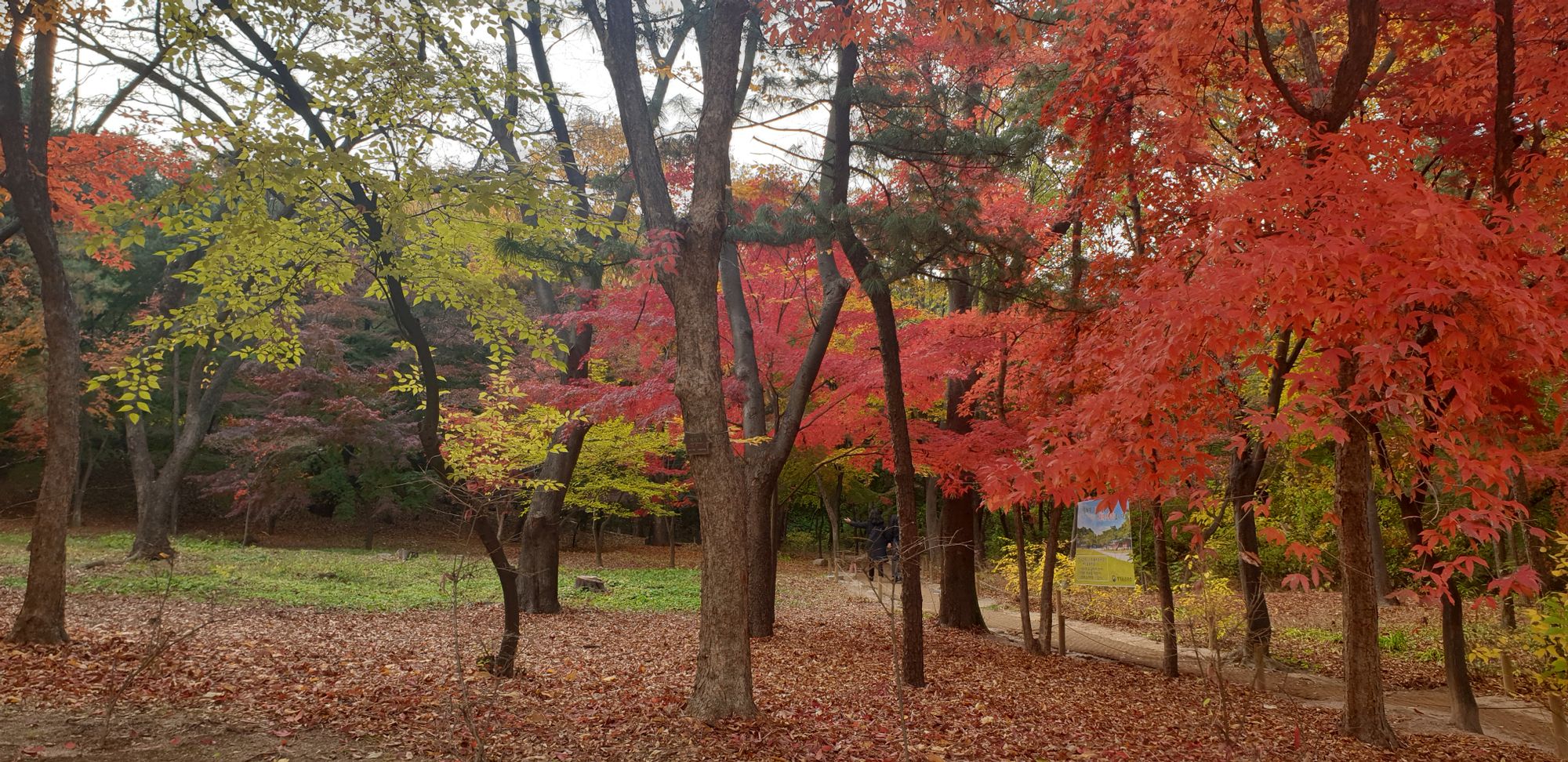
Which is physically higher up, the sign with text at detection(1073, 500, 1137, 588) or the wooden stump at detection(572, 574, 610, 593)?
the sign with text at detection(1073, 500, 1137, 588)

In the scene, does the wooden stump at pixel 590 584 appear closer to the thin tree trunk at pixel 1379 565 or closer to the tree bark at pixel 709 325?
the tree bark at pixel 709 325

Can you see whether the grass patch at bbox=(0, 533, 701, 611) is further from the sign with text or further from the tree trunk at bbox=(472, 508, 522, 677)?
the sign with text

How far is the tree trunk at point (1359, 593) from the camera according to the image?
6.08 meters

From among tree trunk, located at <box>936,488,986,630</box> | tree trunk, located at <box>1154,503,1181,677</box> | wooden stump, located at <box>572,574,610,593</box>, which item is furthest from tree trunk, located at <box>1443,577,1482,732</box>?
wooden stump, located at <box>572,574,610,593</box>

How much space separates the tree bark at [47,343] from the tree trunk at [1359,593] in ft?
31.2

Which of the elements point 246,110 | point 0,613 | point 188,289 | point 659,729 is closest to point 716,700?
point 659,729

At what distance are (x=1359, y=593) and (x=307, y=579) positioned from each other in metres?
15.1

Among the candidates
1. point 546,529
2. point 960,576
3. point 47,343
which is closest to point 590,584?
point 546,529

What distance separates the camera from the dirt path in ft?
24.9

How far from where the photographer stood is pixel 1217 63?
20.2 ft

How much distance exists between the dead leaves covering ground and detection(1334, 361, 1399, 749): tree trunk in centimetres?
22

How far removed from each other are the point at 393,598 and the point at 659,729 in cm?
911

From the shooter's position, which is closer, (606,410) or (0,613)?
(0,613)

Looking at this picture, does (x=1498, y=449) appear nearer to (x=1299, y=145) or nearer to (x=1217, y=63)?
(x=1299, y=145)
